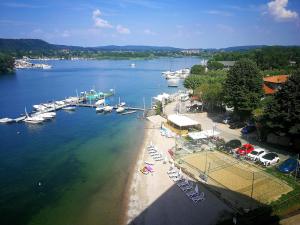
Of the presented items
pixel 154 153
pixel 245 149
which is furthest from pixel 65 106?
pixel 245 149

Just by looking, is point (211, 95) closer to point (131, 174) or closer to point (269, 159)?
point (269, 159)

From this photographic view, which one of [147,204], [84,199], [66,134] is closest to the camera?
[147,204]

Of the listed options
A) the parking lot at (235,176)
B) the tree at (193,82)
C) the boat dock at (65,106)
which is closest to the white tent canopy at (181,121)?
the parking lot at (235,176)

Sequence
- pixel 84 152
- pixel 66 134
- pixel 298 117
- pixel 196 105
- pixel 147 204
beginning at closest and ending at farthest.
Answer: pixel 147 204, pixel 298 117, pixel 84 152, pixel 66 134, pixel 196 105

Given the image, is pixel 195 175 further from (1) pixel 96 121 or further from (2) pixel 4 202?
(1) pixel 96 121

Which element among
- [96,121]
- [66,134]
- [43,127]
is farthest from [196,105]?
[43,127]

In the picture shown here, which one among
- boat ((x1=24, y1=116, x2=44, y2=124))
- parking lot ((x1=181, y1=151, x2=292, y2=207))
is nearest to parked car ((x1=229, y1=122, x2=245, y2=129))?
parking lot ((x1=181, y1=151, x2=292, y2=207))
